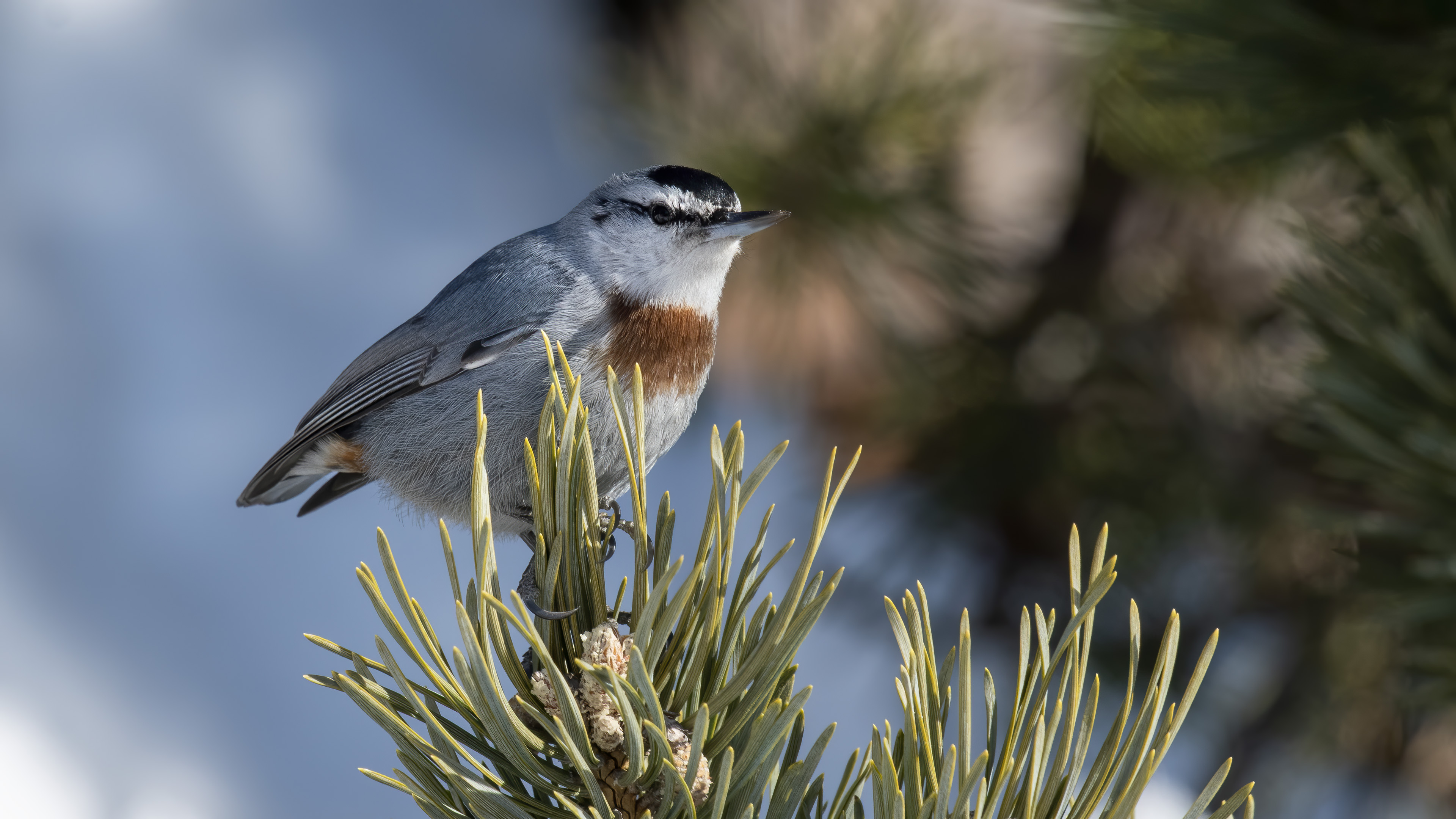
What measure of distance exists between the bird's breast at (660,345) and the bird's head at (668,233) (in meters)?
0.02

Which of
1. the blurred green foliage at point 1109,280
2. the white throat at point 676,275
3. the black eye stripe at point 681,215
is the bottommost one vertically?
the blurred green foliage at point 1109,280

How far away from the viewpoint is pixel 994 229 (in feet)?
4.81

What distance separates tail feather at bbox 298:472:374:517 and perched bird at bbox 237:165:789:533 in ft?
0.05

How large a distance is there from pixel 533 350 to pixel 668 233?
25 centimetres

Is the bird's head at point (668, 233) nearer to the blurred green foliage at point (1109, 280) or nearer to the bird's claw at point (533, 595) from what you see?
the blurred green foliage at point (1109, 280)

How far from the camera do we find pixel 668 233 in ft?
4.00

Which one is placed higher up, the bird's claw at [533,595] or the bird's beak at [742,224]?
the bird's beak at [742,224]

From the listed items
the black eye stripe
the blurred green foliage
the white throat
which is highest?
the black eye stripe

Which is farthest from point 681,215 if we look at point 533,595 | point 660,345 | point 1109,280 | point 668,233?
point 1109,280

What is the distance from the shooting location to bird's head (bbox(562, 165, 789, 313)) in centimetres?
114

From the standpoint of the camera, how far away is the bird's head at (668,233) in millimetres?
1144

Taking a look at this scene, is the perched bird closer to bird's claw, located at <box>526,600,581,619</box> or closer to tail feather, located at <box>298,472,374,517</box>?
tail feather, located at <box>298,472,374,517</box>

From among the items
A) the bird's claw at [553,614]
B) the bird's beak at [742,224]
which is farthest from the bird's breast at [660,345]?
the bird's claw at [553,614]

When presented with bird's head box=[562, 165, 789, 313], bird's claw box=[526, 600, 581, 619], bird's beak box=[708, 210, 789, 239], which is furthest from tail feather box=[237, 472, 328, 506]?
bird's claw box=[526, 600, 581, 619]
